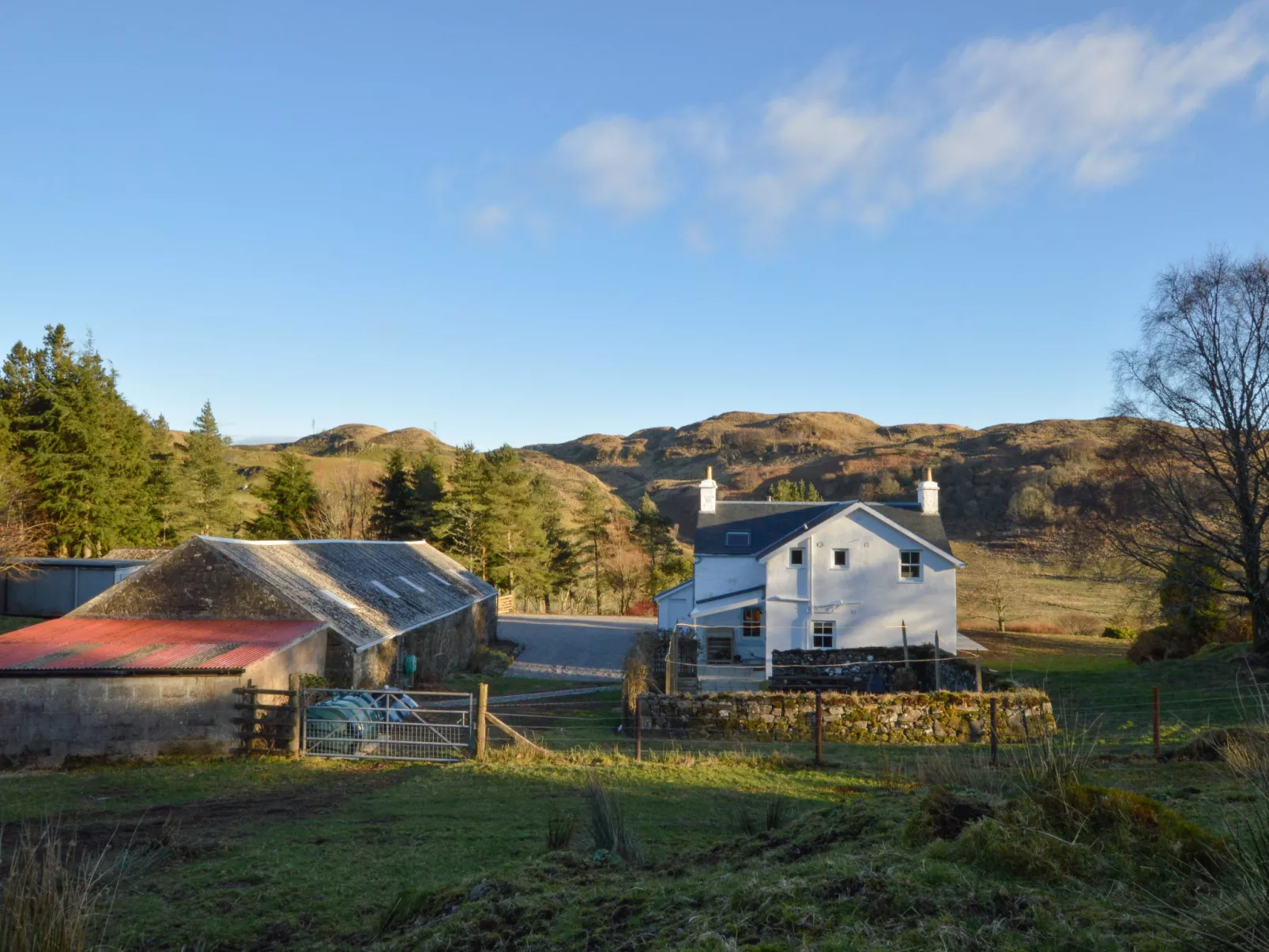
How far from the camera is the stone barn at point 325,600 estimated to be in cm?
2127

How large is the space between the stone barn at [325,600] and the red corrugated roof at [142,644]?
465mm

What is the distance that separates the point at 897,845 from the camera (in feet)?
18.4

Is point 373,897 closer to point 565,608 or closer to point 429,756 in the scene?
point 429,756

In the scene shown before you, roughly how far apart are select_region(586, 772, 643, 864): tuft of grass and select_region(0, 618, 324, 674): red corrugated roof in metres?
11.5

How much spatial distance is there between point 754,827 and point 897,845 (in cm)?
377

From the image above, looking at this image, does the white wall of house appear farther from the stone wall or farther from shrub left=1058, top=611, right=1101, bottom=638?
shrub left=1058, top=611, right=1101, bottom=638

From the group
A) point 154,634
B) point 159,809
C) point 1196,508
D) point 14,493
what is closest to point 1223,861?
point 159,809

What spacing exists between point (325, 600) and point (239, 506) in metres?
41.8

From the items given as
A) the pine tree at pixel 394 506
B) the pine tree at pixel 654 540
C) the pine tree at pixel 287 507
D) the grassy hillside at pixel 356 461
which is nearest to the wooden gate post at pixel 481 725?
the pine tree at pixel 654 540

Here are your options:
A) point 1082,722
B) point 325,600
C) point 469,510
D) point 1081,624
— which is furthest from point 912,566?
point 469,510

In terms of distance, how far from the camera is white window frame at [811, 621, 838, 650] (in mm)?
32406

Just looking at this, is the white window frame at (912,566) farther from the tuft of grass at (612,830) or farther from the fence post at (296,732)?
the tuft of grass at (612,830)

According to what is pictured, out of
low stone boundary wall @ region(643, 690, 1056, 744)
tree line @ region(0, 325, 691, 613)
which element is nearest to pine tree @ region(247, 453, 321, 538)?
tree line @ region(0, 325, 691, 613)

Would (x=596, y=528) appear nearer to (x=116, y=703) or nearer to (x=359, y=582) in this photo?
(x=359, y=582)
